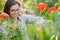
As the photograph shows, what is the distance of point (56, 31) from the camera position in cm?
86

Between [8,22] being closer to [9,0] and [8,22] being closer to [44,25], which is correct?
[44,25]

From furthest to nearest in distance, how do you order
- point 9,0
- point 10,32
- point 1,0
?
1. point 1,0
2. point 9,0
3. point 10,32

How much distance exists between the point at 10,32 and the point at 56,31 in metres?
0.24

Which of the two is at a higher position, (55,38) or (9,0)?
(9,0)

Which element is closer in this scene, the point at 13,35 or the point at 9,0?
the point at 13,35

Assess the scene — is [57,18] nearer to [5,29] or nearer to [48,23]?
[48,23]

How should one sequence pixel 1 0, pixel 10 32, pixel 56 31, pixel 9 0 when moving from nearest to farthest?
pixel 56 31 < pixel 10 32 < pixel 9 0 < pixel 1 0

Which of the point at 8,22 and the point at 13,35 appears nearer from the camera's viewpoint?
the point at 13,35

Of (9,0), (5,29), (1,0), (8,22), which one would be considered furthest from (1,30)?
(1,0)

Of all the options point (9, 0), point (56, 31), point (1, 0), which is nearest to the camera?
point (56, 31)

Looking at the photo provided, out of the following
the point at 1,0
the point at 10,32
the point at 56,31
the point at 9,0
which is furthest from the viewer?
the point at 1,0

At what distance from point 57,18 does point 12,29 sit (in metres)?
0.23

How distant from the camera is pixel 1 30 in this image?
0.93 meters

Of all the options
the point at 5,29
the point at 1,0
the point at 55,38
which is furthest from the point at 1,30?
the point at 1,0
